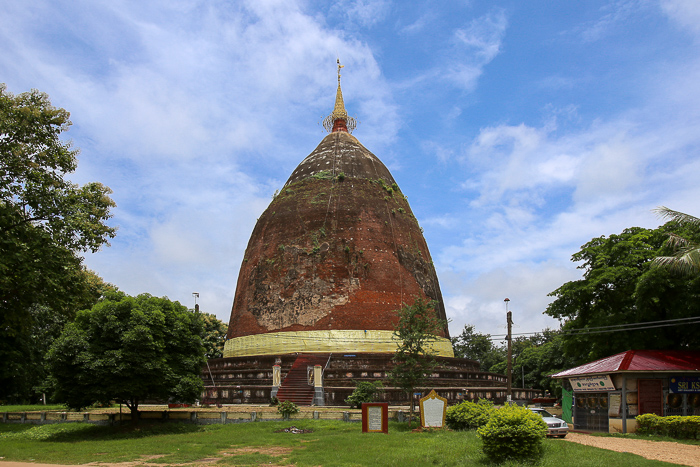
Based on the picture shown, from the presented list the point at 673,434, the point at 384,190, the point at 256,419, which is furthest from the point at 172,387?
the point at 384,190

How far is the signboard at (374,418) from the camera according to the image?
1304cm

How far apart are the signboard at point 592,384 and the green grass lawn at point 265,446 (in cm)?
438

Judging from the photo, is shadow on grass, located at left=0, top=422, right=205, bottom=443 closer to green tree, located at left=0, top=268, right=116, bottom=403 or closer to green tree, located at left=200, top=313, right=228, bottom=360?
green tree, located at left=0, top=268, right=116, bottom=403

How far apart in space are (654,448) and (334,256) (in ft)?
52.4

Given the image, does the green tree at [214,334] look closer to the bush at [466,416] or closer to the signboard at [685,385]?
the bush at [466,416]

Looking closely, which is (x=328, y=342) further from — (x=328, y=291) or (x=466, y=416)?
(x=466, y=416)

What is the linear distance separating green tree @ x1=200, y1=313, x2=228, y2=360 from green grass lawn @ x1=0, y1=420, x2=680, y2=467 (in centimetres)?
1917

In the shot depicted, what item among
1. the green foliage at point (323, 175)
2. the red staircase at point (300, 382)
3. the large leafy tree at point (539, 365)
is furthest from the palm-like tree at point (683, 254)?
the large leafy tree at point (539, 365)

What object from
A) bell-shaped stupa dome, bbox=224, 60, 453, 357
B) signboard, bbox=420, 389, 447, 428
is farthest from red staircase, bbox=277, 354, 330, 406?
signboard, bbox=420, 389, 447, 428

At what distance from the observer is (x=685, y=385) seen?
14.2 meters

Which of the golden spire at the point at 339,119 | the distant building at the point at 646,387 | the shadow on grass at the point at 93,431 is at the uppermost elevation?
the golden spire at the point at 339,119

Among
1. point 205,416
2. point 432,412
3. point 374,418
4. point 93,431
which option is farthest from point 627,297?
point 93,431

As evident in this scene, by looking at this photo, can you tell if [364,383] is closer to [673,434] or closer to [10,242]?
[673,434]

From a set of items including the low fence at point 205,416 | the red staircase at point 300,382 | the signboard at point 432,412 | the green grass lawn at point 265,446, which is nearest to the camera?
the green grass lawn at point 265,446
